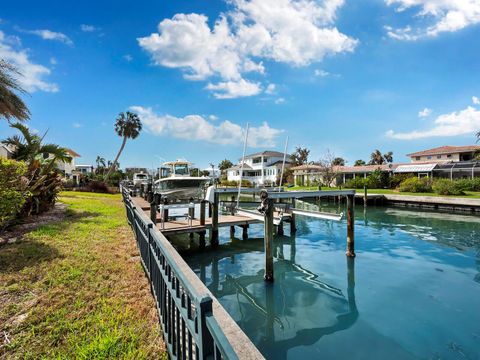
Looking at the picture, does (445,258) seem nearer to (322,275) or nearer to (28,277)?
(322,275)

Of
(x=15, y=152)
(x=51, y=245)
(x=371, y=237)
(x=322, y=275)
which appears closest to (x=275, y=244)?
(x=322, y=275)

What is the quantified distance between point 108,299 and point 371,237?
14.4 meters

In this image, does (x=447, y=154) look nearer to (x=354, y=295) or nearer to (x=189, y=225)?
(x=354, y=295)

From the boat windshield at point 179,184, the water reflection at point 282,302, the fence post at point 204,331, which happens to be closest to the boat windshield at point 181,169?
the boat windshield at point 179,184

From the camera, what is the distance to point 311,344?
5484mm

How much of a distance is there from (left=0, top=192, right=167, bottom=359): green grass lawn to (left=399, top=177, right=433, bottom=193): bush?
36.8 meters

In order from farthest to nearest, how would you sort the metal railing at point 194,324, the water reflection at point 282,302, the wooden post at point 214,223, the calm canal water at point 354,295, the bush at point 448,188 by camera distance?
the bush at point 448,188
the wooden post at point 214,223
the water reflection at point 282,302
the calm canal water at point 354,295
the metal railing at point 194,324

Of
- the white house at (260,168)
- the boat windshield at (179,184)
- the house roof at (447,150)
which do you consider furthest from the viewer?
the white house at (260,168)

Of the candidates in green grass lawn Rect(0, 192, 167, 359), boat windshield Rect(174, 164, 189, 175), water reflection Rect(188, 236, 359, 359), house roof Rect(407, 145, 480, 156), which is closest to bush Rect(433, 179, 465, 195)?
house roof Rect(407, 145, 480, 156)

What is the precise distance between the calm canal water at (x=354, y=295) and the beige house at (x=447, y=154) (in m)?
41.3

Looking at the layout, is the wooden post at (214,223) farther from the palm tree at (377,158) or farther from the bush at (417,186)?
the palm tree at (377,158)

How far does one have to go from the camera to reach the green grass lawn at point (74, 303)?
305 cm

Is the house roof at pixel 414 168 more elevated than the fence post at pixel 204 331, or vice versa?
the house roof at pixel 414 168

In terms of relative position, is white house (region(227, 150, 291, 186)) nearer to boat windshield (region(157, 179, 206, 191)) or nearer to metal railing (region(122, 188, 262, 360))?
boat windshield (region(157, 179, 206, 191))
